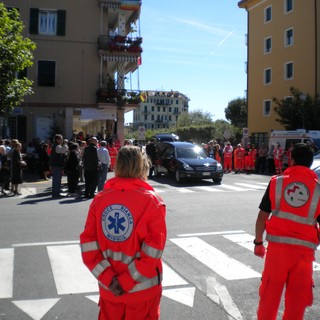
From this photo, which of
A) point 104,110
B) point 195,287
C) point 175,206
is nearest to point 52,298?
point 195,287

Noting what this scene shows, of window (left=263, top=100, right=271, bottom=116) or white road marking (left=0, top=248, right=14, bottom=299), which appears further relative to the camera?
window (left=263, top=100, right=271, bottom=116)

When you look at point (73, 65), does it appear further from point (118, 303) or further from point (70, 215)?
point (118, 303)

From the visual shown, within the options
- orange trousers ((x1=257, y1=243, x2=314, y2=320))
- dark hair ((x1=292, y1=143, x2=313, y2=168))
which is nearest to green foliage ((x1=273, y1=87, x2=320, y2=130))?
dark hair ((x1=292, y1=143, x2=313, y2=168))

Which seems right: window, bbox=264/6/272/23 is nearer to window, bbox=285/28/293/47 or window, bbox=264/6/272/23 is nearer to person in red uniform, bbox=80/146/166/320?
window, bbox=285/28/293/47

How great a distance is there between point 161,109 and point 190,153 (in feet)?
440

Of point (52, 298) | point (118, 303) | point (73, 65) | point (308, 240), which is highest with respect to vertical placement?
point (73, 65)

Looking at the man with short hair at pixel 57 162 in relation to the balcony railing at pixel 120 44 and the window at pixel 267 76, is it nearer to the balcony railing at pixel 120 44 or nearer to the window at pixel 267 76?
the balcony railing at pixel 120 44

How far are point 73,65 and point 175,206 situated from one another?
→ 17390 millimetres

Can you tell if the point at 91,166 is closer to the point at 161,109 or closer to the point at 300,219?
the point at 300,219

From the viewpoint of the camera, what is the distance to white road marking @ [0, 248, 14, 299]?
517 centimetres

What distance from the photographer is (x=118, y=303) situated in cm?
292

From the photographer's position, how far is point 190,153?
765 inches

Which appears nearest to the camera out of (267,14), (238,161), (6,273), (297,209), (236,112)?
(297,209)

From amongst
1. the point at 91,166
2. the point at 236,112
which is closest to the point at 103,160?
the point at 91,166
